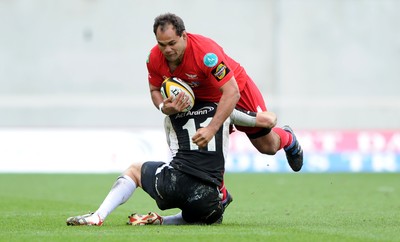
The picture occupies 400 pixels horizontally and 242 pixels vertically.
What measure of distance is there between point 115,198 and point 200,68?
1.38 metres

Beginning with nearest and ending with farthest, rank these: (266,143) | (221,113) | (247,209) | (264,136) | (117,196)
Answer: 1. (221,113)
2. (117,196)
3. (264,136)
4. (266,143)
5. (247,209)

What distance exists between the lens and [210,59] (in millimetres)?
8305

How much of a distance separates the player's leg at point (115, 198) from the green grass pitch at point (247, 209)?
130mm

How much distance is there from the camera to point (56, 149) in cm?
2009

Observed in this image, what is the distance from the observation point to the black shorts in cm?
842

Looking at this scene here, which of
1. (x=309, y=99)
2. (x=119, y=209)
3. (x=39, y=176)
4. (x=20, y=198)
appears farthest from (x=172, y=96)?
(x=309, y=99)

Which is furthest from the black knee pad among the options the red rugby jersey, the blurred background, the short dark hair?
the blurred background

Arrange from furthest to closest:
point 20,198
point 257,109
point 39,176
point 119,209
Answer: point 39,176, point 20,198, point 119,209, point 257,109

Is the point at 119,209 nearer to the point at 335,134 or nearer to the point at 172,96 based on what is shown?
the point at 172,96

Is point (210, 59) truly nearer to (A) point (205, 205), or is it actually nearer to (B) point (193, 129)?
(B) point (193, 129)

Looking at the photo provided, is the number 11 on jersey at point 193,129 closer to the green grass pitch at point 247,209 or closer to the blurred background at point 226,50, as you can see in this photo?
the green grass pitch at point 247,209

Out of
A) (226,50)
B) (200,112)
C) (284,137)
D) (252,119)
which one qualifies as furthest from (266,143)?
Result: (226,50)

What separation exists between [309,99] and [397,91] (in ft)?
8.07

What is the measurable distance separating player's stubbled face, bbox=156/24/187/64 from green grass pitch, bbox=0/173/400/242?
1.52m
